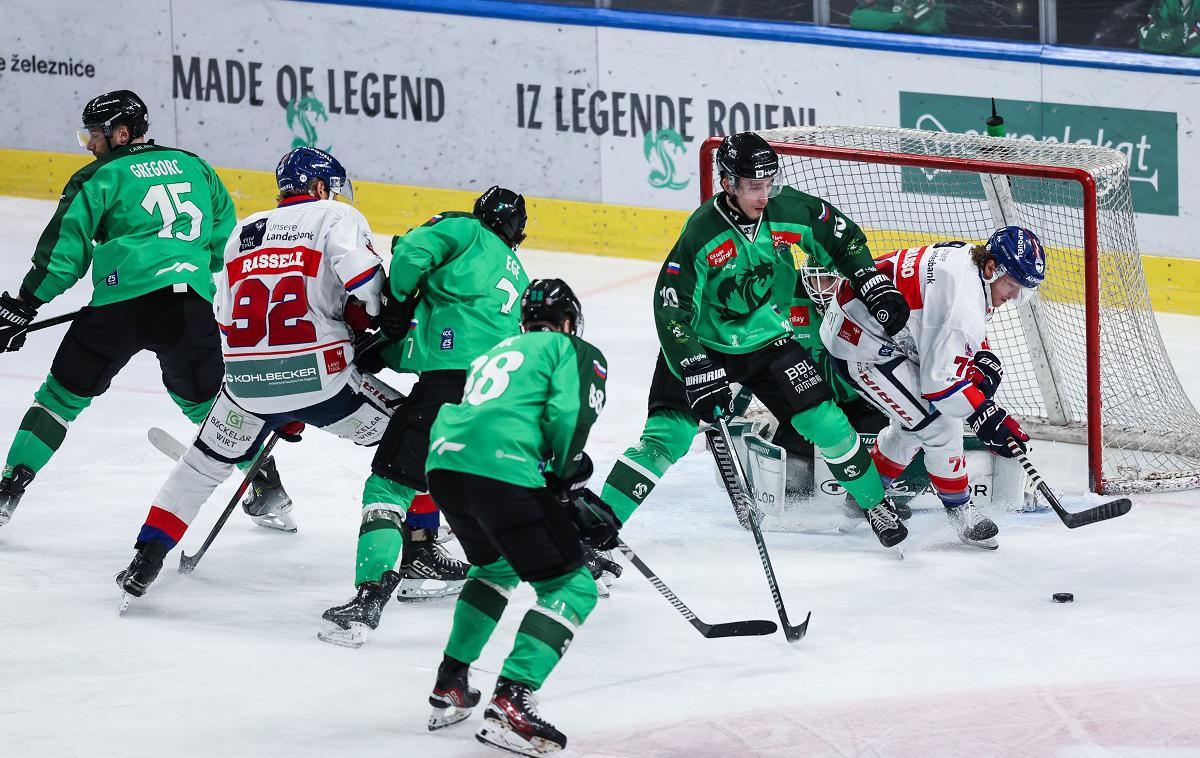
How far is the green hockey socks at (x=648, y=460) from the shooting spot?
4.88m

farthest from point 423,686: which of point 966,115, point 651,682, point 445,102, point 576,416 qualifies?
point 445,102

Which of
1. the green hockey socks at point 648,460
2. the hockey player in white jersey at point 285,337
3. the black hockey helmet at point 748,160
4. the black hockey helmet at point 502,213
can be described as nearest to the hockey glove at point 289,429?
the hockey player in white jersey at point 285,337

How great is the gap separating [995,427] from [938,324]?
0.37m

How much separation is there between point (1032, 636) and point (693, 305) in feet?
4.25

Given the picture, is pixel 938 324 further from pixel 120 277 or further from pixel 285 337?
pixel 120 277

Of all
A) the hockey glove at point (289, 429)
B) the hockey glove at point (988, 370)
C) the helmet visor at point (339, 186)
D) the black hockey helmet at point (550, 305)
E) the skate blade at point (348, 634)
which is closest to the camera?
the black hockey helmet at point (550, 305)

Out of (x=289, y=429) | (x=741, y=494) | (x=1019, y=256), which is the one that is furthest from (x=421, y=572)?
(x=1019, y=256)

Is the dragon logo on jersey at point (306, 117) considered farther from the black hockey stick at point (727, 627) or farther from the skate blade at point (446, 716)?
the skate blade at point (446, 716)

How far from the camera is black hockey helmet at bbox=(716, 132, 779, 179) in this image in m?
4.78

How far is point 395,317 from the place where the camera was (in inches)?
182

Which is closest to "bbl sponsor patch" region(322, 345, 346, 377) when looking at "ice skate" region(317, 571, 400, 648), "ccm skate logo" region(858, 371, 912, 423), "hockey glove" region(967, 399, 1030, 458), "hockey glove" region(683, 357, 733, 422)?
"ice skate" region(317, 571, 400, 648)

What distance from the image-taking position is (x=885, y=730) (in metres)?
3.87

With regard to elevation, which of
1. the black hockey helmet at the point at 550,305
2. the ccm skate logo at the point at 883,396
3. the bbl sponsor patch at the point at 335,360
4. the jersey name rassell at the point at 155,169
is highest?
the jersey name rassell at the point at 155,169

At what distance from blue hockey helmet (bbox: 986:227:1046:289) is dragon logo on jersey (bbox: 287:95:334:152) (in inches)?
201
